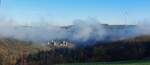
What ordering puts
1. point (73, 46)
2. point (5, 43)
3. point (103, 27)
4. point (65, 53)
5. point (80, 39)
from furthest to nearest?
point (103, 27), point (5, 43), point (80, 39), point (73, 46), point (65, 53)

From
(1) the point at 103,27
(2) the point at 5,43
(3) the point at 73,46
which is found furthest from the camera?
(1) the point at 103,27

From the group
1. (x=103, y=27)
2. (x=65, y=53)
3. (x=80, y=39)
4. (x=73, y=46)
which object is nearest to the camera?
(x=65, y=53)

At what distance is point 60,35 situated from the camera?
105125 mm

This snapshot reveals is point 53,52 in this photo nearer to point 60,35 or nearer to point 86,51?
point 86,51

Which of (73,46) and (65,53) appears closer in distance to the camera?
(65,53)

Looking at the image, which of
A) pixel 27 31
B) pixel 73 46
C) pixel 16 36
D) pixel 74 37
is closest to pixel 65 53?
pixel 73 46

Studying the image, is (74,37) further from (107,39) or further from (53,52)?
(53,52)

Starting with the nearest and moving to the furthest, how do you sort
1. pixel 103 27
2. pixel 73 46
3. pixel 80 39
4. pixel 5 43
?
pixel 73 46 < pixel 80 39 < pixel 5 43 < pixel 103 27

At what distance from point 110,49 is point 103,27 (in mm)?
36757

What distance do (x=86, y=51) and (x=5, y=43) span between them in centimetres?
2988

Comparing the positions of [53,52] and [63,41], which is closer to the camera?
[53,52]

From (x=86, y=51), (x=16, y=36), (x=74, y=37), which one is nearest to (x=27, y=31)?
(x=16, y=36)

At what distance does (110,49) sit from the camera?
78.3 meters

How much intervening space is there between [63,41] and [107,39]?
12.8 metres
